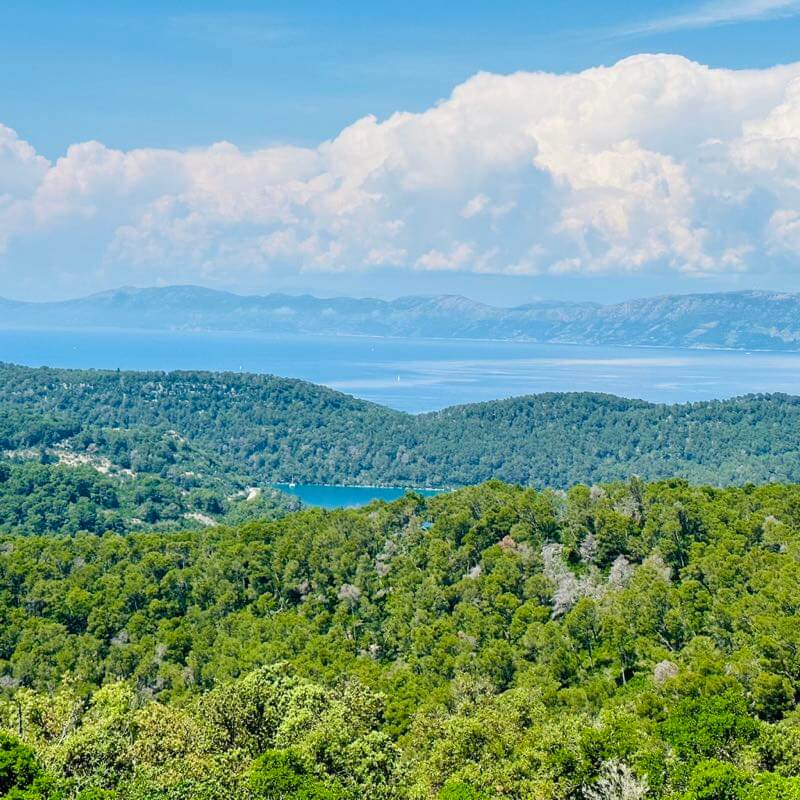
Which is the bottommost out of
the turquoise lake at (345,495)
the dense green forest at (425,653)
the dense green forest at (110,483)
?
the turquoise lake at (345,495)

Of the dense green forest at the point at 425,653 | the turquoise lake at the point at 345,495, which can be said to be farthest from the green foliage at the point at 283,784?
the turquoise lake at the point at 345,495

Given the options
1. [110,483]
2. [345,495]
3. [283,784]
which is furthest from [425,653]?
[345,495]

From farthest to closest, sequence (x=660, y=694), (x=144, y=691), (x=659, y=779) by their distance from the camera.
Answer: (x=144, y=691), (x=660, y=694), (x=659, y=779)

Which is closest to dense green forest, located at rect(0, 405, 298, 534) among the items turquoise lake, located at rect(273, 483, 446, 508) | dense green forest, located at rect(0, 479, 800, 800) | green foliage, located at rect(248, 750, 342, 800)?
turquoise lake, located at rect(273, 483, 446, 508)

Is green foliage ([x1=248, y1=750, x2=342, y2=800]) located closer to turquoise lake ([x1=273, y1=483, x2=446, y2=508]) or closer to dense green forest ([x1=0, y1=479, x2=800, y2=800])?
dense green forest ([x1=0, y1=479, x2=800, y2=800])

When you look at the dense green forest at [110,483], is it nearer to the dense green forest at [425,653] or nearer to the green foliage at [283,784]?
the dense green forest at [425,653]

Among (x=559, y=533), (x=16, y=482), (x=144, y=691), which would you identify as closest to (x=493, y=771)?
(x=144, y=691)

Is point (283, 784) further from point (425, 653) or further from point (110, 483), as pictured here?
point (110, 483)

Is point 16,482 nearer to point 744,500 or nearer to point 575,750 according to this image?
point 744,500
